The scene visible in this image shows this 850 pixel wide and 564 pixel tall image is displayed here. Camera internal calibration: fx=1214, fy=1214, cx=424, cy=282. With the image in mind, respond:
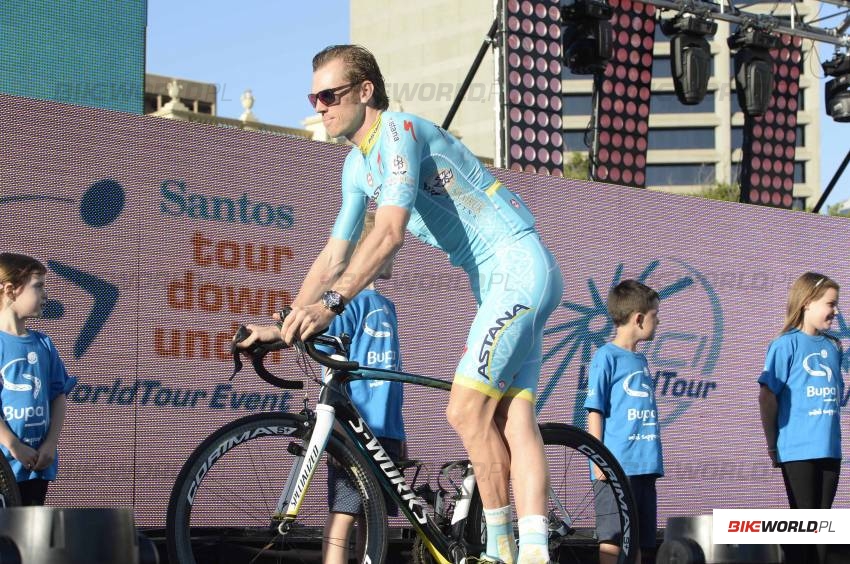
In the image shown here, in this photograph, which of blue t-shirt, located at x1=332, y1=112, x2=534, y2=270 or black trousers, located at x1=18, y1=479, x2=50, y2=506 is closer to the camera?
blue t-shirt, located at x1=332, y1=112, x2=534, y2=270

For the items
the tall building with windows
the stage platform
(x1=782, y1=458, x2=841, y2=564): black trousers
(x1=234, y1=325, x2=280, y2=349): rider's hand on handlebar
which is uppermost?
the tall building with windows

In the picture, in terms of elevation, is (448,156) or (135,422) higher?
(448,156)

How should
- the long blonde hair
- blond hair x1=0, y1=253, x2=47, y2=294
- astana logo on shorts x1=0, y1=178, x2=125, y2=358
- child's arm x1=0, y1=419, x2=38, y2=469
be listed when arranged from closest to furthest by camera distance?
child's arm x1=0, y1=419, x2=38, y2=469
blond hair x1=0, y1=253, x2=47, y2=294
astana logo on shorts x1=0, y1=178, x2=125, y2=358
the long blonde hair

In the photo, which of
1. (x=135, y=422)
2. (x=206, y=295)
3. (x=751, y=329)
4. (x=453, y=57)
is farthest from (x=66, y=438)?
(x=453, y=57)

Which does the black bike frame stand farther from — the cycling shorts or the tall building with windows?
the tall building with windows

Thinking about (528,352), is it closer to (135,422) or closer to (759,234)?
(135,422)

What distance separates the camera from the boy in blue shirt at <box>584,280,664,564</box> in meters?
5.78

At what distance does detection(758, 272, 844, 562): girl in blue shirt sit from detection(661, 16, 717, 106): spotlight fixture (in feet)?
15.3

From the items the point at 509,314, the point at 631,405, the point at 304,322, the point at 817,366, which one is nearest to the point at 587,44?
the point at 817,366

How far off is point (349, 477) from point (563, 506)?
1203mm

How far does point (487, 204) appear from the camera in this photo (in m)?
3.99

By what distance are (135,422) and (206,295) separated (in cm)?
74

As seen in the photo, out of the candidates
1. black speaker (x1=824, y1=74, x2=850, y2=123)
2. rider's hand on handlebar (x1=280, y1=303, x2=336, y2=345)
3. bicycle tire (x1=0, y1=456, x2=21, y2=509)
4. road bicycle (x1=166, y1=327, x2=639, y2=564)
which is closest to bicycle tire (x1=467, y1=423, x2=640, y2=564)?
road bicycle (x1=166, y1=327, x2=639, y2=564)

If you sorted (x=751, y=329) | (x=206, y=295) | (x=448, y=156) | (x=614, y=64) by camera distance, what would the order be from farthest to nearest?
(x=614, y=64)
(x=751, y=329)
(x=206, y=295)
(x=448, y=156)
